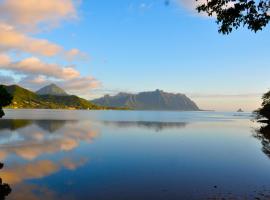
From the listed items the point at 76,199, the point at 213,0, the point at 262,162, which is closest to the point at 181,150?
the point at 262,162

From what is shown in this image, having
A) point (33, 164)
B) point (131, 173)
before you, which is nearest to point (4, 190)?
point (33, 164)

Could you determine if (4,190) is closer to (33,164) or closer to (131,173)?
(33,164)

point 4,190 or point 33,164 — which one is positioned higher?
point 33,164

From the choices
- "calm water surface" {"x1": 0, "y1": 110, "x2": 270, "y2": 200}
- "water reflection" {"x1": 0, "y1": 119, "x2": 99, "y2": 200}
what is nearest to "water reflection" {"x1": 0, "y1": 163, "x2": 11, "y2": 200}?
"water reflection" {"x1": 0, "y1": 119, "x2": 99, "y2": 200}

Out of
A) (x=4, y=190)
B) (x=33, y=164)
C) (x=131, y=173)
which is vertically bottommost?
(x=131, y=173)

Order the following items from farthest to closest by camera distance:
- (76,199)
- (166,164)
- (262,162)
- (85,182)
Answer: (262,162) → (166,164) → (85,182) → (76,199)

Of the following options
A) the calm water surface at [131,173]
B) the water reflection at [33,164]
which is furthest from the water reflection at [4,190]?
the calm water surface at [131,173]

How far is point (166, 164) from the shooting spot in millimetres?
41938

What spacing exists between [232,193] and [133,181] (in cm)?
944

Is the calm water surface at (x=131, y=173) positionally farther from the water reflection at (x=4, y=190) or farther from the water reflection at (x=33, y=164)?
the water reflection at (x=4, y=190)

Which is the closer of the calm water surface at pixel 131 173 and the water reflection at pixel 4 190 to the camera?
the water reflection at pixel 4 190

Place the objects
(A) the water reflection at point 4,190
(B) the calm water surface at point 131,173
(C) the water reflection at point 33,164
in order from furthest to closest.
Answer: (B) the calm water surface at point 131,173
(C) the water reflection at point 33,164
(A) the water reflection at point 4,190

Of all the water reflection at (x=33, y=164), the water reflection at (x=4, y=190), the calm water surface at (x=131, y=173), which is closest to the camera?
the water reflection at (x=4, y=190)

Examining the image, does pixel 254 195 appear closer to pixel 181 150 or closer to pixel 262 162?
pixel 262 162
